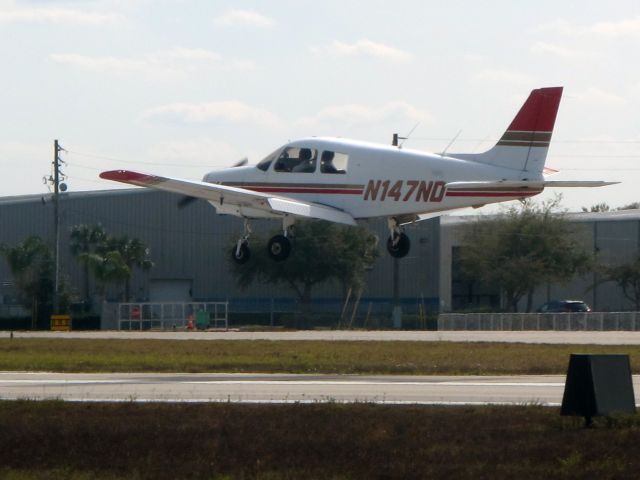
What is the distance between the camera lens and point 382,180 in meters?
31.8

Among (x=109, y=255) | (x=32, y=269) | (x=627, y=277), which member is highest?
(x=109, y=255)

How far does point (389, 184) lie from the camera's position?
31.8m

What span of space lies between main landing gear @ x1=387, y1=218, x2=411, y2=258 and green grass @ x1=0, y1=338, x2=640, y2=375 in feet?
10.2

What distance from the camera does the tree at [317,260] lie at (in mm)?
89188

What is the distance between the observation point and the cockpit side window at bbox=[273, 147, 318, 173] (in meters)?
32.3

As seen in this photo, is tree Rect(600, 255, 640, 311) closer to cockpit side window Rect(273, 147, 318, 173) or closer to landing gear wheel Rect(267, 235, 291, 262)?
landing gear wheel Rect(267, 235, 291, 262)

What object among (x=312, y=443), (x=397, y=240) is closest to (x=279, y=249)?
(x=397, y=240)

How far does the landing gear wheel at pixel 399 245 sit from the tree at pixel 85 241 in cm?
5861

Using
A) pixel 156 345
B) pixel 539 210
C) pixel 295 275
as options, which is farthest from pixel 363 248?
pixel 156 345

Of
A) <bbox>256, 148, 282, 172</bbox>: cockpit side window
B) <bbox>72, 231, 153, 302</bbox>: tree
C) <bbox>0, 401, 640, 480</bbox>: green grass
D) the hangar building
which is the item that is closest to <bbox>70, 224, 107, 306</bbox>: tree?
<bbox>72, 231, 153, 302</bbox>: tree

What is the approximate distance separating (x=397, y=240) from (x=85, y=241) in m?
59.6

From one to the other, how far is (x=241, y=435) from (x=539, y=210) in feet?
262

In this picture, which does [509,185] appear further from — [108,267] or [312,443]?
[108,267]

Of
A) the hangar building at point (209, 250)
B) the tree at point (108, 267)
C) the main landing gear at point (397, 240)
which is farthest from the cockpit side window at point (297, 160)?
the hangar building at point (209, 250)
